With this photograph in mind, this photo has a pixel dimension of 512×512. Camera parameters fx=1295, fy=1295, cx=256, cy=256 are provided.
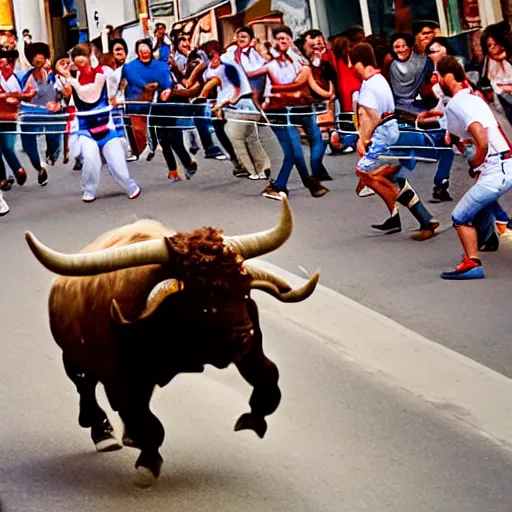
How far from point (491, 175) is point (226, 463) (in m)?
2.96

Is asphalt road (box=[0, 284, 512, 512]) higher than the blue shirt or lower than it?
lower

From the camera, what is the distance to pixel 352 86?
8062 mm

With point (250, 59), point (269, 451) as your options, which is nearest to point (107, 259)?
point (269, 451)

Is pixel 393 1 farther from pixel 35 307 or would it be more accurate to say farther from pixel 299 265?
pixel 35 307

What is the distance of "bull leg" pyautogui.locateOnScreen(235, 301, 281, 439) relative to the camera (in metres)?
4.48

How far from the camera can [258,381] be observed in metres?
4.53

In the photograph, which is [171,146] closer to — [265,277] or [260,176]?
[260,176]

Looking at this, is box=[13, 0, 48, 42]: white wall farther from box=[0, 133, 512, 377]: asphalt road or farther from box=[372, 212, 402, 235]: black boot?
box=[372, 212, 402, 235]: black boot

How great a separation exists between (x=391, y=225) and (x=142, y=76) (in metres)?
1.78

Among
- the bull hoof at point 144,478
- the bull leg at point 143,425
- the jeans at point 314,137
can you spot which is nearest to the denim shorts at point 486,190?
the jeans at point 314,137

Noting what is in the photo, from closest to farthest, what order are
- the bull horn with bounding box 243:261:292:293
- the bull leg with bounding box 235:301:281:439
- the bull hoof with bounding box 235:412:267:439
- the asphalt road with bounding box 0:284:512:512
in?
the bull horn with bounding box 243:261:292:293 → the bull leg with bounding box 235:301:281:439 → the bull hoof with bounding box 235:412:267:439 → the asphalt road with bounding box 0:284:512:512

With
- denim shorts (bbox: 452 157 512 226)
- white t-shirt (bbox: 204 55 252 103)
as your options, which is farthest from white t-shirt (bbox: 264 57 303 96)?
denim shorts (bbox: 452 157 512 226)

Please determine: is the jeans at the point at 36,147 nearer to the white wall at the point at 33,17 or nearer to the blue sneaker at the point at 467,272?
the white wall at the point at 33,17

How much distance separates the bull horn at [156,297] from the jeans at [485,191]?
11.5ft
